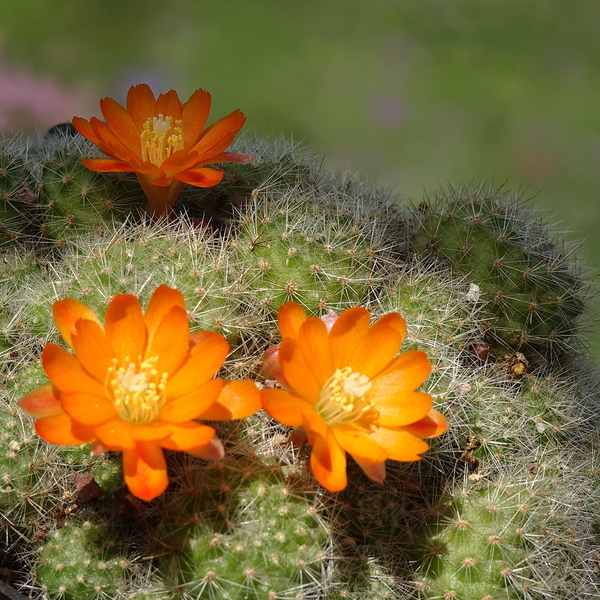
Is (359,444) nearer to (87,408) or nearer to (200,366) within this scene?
(200,366)

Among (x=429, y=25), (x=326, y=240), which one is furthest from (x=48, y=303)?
(x=429, y=25)

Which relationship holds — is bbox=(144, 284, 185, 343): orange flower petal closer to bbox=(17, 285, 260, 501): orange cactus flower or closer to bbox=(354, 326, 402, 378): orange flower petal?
bbox=(17, 285, 260, 501): orange cactus flower

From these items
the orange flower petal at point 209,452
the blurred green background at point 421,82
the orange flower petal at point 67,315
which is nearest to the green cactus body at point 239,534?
the orange flower petal at point 209,452

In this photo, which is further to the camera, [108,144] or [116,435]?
[108,144]

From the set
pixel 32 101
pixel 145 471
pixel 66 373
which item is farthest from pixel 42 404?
pixel 32 101

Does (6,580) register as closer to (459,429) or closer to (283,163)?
(459,429)

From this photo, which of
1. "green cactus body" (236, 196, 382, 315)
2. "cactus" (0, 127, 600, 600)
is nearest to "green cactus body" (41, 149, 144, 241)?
"cactus" (0, 127, 600, 600)
